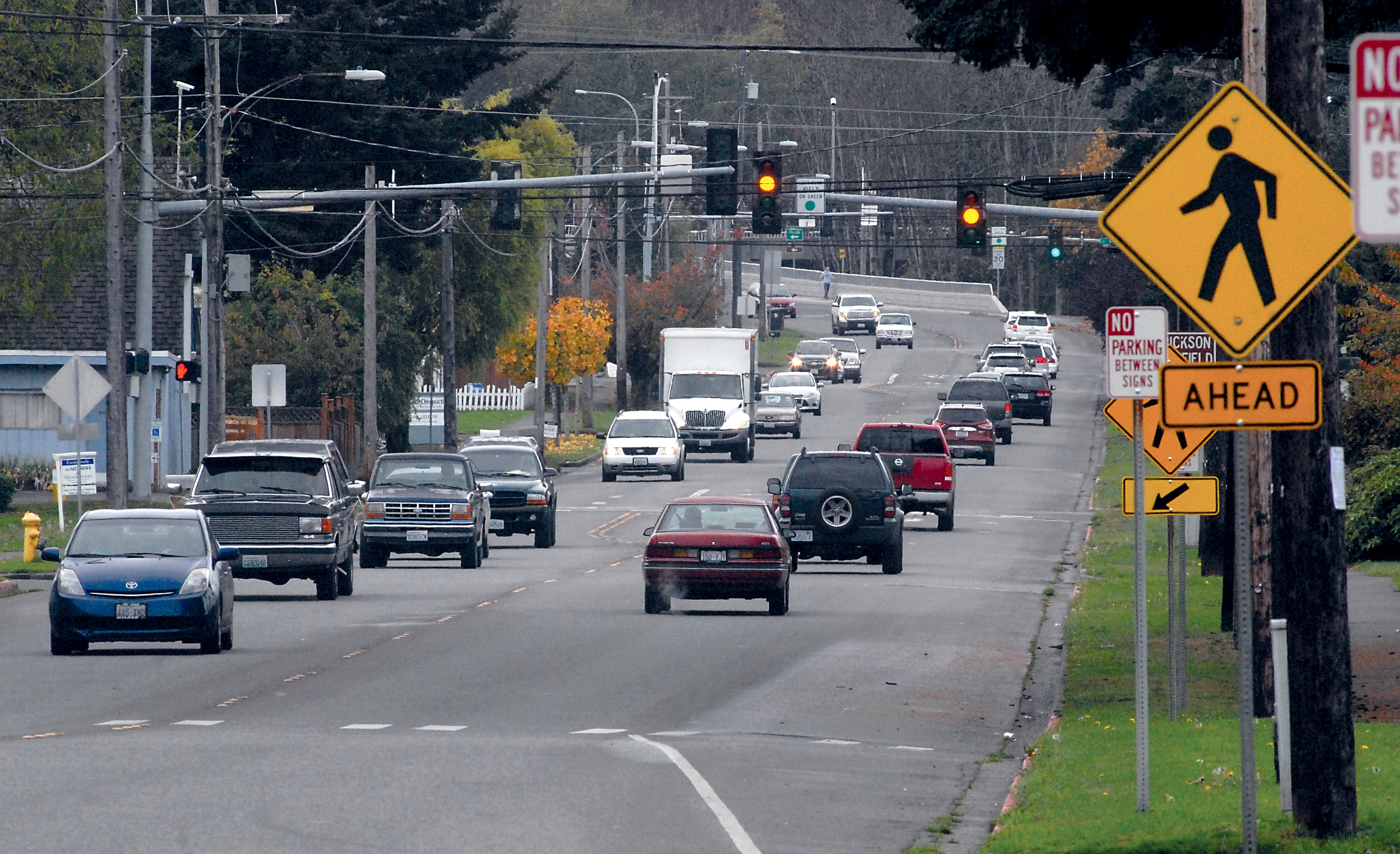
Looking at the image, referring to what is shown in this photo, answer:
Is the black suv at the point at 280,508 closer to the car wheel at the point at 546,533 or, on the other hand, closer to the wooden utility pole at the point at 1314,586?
the car wheel at the point at 546,533

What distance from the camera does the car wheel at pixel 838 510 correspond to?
30.4 meters

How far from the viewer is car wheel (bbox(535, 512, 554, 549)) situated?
36938mm

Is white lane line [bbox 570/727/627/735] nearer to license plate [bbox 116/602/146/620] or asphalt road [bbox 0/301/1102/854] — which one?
asphalt road [bbox 0/301/1102/854]

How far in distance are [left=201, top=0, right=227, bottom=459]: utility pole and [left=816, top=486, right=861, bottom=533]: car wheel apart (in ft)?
38.6

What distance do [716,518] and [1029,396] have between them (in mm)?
45973

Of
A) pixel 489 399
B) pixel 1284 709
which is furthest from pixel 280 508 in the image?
pixel 489 399

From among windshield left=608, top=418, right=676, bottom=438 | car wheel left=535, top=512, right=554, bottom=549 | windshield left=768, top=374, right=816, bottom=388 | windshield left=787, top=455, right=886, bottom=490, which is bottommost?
car wheel left=535, top=512, right=554, bottom=549

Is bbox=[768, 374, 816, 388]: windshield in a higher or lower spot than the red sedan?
higher

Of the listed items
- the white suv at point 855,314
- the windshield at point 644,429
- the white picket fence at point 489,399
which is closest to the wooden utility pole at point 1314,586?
the windshield at point 644,429

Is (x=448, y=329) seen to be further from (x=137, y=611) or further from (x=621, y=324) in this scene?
(x=137, y=611)

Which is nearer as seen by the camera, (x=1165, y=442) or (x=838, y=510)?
(x=1165, y=442)

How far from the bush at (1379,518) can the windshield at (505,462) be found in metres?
13.6

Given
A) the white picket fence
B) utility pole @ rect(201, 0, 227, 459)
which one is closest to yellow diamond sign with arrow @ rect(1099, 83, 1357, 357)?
utility pole @ rect(201, 0, 227, 459)

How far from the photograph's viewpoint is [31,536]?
3194 cm
